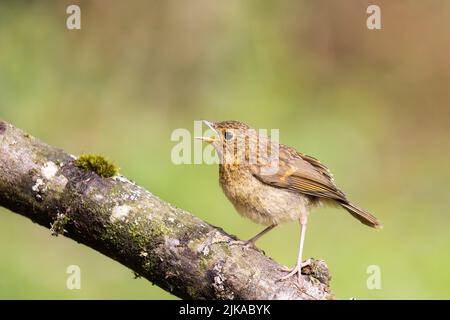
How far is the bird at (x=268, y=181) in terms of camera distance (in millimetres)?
4773

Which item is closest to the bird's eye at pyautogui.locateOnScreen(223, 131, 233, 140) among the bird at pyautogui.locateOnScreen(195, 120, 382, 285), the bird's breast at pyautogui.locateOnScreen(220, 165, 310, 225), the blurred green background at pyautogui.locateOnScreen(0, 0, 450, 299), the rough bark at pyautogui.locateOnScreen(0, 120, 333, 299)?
the bird at pyautogui.locateOnScreen(195, 120, 382, 285)

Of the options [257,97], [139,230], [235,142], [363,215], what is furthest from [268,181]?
[257,97]

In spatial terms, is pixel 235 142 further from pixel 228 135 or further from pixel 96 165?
pixel 96 165

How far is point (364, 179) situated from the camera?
8.90m

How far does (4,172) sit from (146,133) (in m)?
5.57

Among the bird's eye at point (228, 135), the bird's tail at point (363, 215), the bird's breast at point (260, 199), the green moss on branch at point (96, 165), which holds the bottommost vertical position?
the bird's tail at point (363, 215)

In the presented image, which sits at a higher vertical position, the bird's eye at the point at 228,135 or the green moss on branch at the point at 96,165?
the bird's eye at the point at 228,135

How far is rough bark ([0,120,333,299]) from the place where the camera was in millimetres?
3533

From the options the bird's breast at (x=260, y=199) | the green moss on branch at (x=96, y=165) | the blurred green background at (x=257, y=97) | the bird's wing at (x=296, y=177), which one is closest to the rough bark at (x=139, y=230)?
the green moss on branch at (x=96, y=165)

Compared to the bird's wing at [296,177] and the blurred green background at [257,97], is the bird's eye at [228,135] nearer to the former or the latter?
the bird's wing at [296,177]

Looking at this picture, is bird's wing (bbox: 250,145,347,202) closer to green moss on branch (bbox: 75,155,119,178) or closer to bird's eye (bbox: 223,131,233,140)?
bird's eye (bbox: 223,131,233,140)

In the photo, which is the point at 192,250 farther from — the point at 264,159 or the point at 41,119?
the point at 41,119

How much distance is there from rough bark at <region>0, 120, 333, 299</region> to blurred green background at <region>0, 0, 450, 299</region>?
3.82 m

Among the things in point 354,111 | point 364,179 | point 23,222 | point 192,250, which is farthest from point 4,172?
point 354,111
